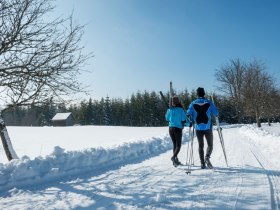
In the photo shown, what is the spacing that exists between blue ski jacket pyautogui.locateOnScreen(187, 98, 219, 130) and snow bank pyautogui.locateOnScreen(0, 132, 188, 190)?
3.20 m

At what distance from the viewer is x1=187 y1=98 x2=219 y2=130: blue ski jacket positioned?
9016 mm

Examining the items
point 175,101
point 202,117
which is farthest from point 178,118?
point 202,117

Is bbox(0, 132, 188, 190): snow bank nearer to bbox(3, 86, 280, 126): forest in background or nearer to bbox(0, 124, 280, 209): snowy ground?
bbox(0, 124, 280, 209): snowy ground

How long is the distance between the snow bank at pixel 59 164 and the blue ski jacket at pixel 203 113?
320 centimetres

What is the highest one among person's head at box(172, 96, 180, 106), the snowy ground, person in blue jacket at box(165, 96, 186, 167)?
person's head at box(172, 96, 180, 106)

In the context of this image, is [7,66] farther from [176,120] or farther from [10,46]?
[176,120]

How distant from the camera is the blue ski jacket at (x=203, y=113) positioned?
29.6ft

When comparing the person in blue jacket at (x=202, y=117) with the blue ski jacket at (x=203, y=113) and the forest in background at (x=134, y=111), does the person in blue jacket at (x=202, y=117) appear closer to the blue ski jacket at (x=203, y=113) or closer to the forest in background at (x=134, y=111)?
the blue ski jacket at (x=203, y=113)

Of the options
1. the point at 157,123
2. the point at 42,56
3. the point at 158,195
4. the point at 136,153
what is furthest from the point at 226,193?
the point at 157,123

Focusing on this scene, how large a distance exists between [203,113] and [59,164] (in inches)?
167

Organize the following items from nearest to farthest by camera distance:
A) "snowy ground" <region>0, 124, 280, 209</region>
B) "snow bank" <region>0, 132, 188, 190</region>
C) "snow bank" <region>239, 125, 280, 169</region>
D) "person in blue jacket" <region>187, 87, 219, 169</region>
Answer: "snowy ground" <region>0, 124, 280, 209</region>, "snow bank" <region>0, 132, 188, 190</region>, "person in blue jacket" <region>187, 87, 219, 169</region>, "snow bank" <region>239, 125, 280, 169</region>

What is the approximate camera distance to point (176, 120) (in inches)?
384

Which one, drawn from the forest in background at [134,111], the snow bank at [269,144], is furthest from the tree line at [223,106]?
the snow bank at [269,144]

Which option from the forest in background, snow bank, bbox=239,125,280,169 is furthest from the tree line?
snow bank, bbox=239,125,280,169
